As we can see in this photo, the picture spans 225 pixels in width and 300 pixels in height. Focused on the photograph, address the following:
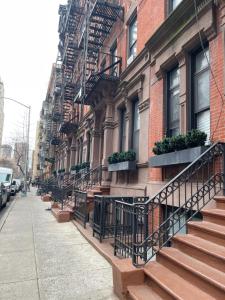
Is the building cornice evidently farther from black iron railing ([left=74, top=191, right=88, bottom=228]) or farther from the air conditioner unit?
black iron railing ([left=74, top=191, right=88, bottom=228])

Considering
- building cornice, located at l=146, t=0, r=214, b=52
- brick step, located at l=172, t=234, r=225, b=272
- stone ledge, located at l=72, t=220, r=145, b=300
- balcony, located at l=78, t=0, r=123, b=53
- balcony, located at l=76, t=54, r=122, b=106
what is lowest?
stone ledge, located at l=72, t=220, r=145, b=300

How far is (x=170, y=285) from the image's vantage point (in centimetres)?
383

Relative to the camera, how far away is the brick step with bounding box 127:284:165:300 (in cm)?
393

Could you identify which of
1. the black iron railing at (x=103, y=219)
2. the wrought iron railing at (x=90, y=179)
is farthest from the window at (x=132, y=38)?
the black iron railing at (x=103, y=219)

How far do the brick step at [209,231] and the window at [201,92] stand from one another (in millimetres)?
2206

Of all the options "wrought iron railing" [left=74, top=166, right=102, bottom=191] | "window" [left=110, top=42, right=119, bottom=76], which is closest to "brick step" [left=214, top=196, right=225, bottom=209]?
"wrought iron railing" [left=74, top=166, right=102, bottom=191]

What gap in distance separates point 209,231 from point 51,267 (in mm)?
3202

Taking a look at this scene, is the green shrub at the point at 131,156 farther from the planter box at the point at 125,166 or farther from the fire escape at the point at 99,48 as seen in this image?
the fire escape at the point at 99,48

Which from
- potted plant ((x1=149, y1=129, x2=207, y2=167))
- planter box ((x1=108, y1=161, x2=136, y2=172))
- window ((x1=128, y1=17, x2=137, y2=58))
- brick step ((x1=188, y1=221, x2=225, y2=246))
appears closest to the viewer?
brick step ((x1=188, y1=221, x2=225, y2=246))

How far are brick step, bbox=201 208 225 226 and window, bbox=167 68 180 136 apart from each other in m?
2.99

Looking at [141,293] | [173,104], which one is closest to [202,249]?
[141,293]

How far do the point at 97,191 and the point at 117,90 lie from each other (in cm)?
434

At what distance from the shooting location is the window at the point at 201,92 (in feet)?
21.3

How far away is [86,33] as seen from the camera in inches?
551
